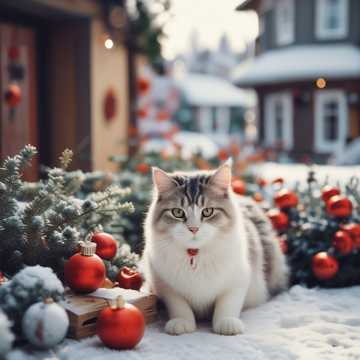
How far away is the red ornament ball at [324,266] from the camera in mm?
4258

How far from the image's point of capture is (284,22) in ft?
61.9

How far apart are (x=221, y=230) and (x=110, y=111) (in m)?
5.04

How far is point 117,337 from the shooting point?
277 cm

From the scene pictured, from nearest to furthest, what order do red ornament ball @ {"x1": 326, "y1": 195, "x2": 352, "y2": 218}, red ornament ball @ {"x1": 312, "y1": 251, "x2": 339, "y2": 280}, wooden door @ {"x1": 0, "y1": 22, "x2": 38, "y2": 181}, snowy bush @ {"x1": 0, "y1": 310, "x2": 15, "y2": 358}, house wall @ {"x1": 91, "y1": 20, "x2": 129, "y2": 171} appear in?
snowy bush @ {"x1": 0, "y1": 310, "x2": 15, "y2": 358} → red ornament ball @ {"x1": 312, "y1": 251, "x2": 339, "y2": 280} → red ornament ball @ {"x1": 326, "y1": 195, "x2": 352, "y2": 218} → wooden door @ {"x1": 0, "y1": 22, "x2": 38, "y2": 181} → house wall @ {"x1": 91, "y1": 20, "x2": 129, "y2": 171}

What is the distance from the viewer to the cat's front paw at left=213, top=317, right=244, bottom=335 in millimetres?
3148

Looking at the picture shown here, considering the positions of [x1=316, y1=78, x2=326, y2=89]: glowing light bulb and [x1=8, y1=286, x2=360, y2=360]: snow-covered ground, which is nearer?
[x1=8, y1=286, x2=360, y2=360]: snow-covered ground

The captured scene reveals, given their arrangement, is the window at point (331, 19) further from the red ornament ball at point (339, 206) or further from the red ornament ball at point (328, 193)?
the red ornament ball at point (339, 206)

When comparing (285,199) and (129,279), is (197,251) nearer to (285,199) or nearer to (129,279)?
(129,279)

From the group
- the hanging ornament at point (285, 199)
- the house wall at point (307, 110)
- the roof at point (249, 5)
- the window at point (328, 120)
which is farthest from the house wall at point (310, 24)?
the hanging ornament at point (285, 199)

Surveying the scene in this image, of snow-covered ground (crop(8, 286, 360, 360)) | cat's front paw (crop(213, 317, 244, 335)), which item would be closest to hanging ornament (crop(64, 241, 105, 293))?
snow-covered ground (crop(8, 286, 360, 360))

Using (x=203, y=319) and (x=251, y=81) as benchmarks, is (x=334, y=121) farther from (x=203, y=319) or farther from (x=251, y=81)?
(x=203, y=319)

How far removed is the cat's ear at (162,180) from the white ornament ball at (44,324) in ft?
3.04

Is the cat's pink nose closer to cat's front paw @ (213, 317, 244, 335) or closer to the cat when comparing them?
the cat

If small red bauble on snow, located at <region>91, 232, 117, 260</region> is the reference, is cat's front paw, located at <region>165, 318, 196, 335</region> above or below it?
below
